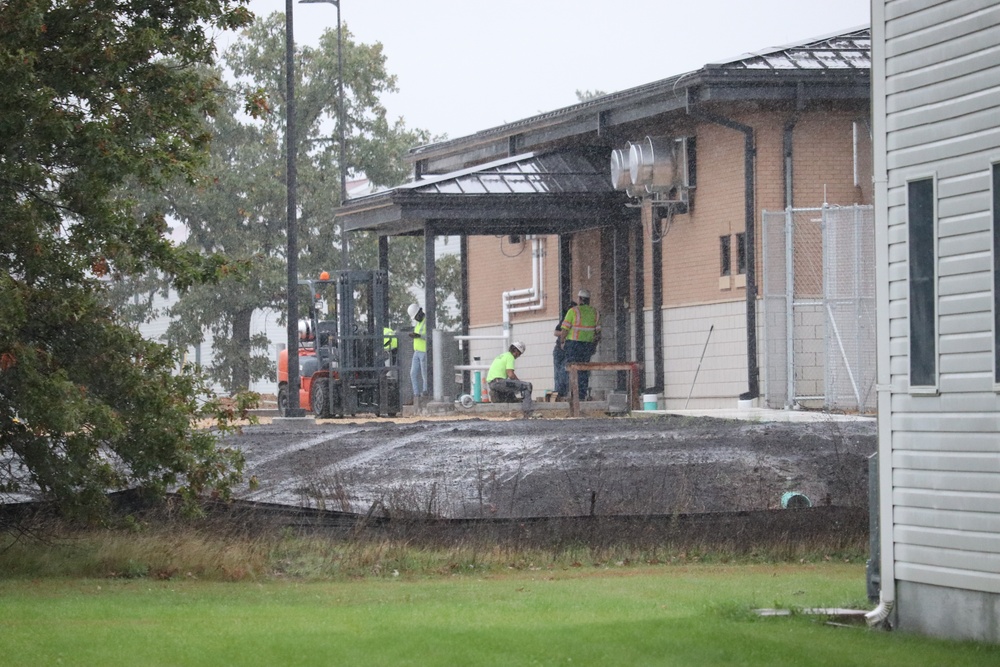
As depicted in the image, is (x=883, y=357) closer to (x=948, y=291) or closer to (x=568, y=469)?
(x=948, y=291)

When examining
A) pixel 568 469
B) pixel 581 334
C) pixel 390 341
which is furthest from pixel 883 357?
pixel 390 341

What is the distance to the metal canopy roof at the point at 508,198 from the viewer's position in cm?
2850

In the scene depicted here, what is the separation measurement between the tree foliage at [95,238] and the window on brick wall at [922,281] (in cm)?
633

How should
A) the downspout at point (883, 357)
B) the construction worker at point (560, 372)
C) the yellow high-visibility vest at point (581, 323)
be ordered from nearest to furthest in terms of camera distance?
the downspout at point (883, 357) → the yellow high-visibility vest at point (581, 323) → the construction worker at point (560, 372)

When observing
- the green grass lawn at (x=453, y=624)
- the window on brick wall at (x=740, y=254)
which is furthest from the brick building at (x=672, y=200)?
the green grass lawn at (x=453, y=624)

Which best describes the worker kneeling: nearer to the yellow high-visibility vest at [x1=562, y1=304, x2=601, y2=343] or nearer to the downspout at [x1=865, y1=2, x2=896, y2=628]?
the yellow high-visibility vest at [x1=562, y1=304, x2=601, y2=343]

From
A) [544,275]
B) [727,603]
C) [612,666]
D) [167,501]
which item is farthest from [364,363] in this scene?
[612,666]

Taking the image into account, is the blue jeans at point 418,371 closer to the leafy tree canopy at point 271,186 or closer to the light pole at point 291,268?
the light pole at point 291,268

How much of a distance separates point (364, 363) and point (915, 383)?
20.2 meters

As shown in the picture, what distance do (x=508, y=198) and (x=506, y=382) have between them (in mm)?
3487

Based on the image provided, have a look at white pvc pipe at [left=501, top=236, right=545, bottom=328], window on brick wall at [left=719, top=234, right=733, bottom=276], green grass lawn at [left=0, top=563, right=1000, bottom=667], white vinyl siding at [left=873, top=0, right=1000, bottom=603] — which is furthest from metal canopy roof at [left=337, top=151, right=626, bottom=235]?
white vinyl siding at [left=873, top=0, right=1000, bottom=603]

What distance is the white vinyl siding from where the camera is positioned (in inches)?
373

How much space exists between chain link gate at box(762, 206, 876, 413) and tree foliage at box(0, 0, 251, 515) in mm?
12113

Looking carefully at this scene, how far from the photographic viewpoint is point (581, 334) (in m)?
28.9
